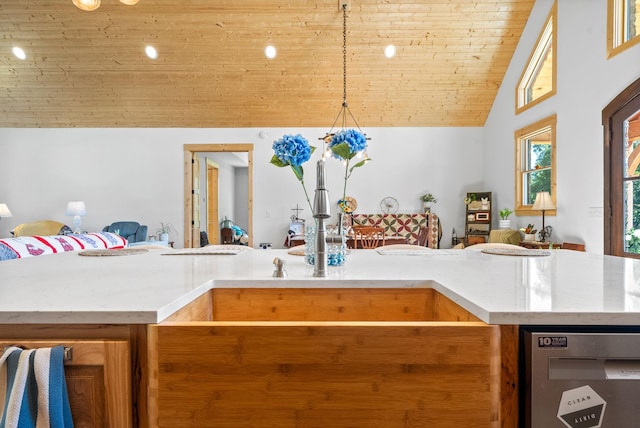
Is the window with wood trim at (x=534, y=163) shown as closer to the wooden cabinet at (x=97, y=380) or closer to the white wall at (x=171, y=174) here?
the white wall at (x=171, y=174)

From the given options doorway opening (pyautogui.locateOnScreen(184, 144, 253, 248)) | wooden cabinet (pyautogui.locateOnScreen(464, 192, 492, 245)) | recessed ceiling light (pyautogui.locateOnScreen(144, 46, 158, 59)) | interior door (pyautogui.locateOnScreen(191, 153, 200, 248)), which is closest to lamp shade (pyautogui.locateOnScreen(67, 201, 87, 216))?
doorway opening (pyautogui.locateOnScreen(184, 144, 253, 248))

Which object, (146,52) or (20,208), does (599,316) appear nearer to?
(146,52)

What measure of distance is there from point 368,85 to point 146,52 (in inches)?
133

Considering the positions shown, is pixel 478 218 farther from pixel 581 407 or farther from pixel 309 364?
pixel 309 364

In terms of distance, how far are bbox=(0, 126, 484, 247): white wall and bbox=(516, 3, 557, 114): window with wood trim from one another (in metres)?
1.38

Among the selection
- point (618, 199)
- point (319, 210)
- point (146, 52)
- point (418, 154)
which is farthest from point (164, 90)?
point (618, 199)

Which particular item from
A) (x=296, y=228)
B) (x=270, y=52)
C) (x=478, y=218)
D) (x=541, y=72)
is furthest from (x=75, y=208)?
(x=541, y=72)

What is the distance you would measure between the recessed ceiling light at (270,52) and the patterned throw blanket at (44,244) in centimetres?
335

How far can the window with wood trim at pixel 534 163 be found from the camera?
471 cm

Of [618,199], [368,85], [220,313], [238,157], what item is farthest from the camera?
[238,157]

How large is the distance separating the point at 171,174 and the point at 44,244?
3.78 meters

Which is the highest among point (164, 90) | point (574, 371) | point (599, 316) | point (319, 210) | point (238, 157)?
point (164, 90)

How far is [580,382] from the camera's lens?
769mm

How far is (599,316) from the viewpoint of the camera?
2.56 feet
